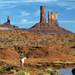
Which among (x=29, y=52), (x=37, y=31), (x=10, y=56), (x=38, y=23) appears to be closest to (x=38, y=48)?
(x=29, y=52)

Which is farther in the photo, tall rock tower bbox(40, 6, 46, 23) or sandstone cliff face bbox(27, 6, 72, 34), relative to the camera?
tall rock tower bbox(40, 6, 46, 23)

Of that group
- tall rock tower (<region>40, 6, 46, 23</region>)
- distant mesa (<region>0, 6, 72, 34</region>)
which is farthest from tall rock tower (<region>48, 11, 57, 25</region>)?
tall rock tower (<region>40, 6, 46, 23</region>)

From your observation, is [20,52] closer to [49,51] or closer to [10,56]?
[10,56]

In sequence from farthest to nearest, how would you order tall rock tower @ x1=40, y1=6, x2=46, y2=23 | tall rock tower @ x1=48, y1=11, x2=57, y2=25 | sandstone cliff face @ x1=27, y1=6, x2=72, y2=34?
tall rock tower @ x1=48, y1=11, x2=57, y2=25, tall rock tower @ x1=40, y1=6, x2=46, y2=23, sandstone cliff face @ x1=27, y1=6, x2=72, y2=34

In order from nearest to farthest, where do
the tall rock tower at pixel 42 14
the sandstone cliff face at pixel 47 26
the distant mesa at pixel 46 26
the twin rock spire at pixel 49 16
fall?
the sandstone cliff face at pixel 47 26
the distant mesa at pixel 46 26
the tall rock tower at pixel 42 14
the twin rock spire at pixel 49 16

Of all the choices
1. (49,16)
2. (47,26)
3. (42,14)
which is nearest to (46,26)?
(47,26)

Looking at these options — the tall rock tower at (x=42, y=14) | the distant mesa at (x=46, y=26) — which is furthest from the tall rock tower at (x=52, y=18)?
the tall rock tower at (x=42, y=14)

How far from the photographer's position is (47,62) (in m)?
27.8

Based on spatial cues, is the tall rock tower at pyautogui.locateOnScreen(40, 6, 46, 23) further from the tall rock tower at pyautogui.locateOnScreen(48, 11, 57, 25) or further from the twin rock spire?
the tall rock tower at pyautogui.locateOnScreen(48, 11, 57, 25)

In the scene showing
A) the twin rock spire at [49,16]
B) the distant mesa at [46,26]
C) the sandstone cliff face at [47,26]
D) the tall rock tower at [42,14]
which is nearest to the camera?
the sandstone cliff face at [47,26]

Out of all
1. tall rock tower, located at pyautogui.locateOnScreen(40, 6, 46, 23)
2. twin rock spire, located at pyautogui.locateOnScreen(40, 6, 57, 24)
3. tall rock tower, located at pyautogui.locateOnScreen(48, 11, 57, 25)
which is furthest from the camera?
tall rock tower, located at pyautogui.locateOnScreen(48, 11, 57, 25)

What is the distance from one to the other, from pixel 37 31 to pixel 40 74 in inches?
3859

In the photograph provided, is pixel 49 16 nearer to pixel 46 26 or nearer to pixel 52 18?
pixel 52 18

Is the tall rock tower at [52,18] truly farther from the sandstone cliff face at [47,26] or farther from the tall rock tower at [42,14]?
the tall rock tower at [42,14]
